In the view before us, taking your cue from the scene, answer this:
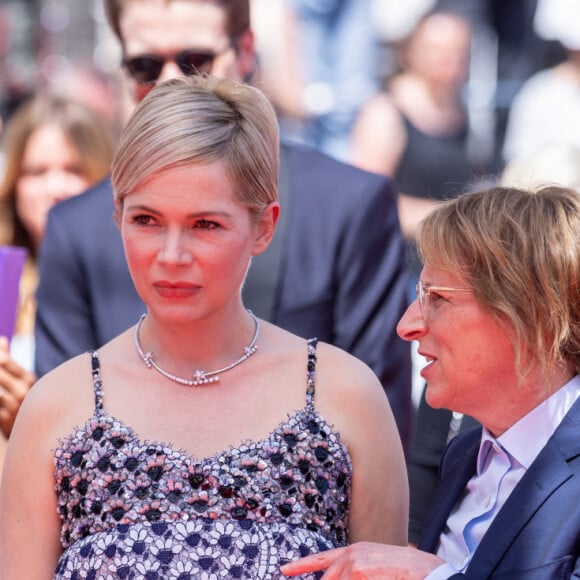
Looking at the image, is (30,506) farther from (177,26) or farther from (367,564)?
(177,26)

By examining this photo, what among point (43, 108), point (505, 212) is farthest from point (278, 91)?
point (505, 212)

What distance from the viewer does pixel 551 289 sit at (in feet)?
7.95

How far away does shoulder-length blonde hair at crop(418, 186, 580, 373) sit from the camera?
2430 millimetres

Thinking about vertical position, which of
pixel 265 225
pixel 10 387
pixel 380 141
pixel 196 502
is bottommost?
pixel 380 141

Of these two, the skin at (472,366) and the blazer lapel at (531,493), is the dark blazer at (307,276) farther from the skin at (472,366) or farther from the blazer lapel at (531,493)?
the blazer lapel at (531,493)

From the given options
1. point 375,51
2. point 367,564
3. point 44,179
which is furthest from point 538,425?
point 375,51

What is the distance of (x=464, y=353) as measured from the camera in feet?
8.20

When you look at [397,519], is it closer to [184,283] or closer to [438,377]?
[438,377]

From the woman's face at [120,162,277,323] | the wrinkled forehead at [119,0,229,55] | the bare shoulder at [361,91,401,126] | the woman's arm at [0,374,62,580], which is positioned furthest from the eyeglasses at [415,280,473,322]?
the bare shoulder at [361,91,401,126]

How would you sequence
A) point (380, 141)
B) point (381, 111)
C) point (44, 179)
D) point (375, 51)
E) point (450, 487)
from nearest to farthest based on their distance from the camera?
point (450, 487), point (44, 179), point (380, 141), point (381, 111), point (375, 51)

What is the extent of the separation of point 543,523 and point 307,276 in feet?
4.14

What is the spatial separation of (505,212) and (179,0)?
1392 mm

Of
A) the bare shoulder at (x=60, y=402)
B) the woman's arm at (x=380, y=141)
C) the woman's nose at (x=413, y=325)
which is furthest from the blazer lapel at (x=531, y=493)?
the woman's arm at (x=380, y=141)

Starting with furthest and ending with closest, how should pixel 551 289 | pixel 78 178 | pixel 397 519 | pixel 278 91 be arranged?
1. pixel 278 91
2. pixel 78 178
3. pixel 397 519
4. pixel 551 289
